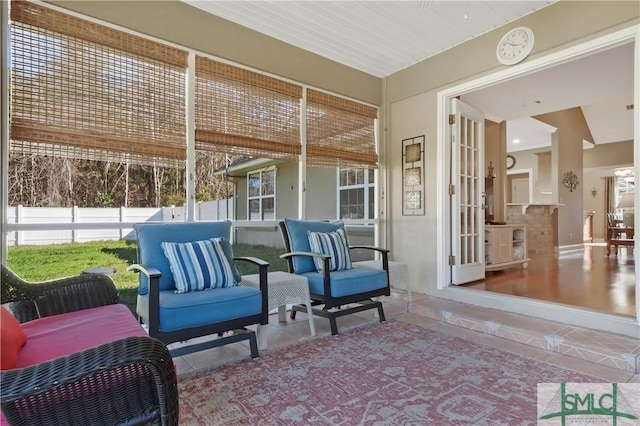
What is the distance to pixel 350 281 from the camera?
2977 millimetres

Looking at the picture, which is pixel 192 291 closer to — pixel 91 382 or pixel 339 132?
pixel 91 382

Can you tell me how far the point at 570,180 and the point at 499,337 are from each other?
Result: 733 cm

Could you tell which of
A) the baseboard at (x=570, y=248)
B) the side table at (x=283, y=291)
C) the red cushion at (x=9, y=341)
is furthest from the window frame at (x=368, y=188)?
the baseboard at (x=570, y=248)

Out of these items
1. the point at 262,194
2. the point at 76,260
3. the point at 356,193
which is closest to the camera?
the point at 76,260

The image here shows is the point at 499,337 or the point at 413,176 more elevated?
the point at 413,176

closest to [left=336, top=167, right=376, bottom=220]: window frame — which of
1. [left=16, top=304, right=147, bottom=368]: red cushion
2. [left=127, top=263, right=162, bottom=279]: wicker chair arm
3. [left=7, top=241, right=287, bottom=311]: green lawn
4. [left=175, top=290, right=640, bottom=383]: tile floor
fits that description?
[left=175, top=290, right=640, bottom=383]: tile floor

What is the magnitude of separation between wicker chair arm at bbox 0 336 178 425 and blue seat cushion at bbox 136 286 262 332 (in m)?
0.98

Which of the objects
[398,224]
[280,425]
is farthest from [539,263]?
[280,425]

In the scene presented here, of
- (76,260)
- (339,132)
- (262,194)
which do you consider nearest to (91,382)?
(339,132)

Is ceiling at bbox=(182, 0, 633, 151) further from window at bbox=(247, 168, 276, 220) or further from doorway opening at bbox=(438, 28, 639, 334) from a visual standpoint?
window at bbox=(247, 168, 276, 220)

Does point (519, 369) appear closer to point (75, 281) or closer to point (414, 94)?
point (75, 281)

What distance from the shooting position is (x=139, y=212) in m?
3.99

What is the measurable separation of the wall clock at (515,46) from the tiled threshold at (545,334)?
2416 millimetres

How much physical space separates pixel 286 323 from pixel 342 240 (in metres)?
0.94
